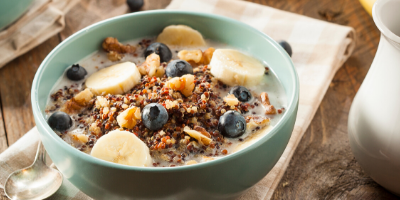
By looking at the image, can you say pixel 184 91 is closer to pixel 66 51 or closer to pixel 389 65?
pixel 66 51

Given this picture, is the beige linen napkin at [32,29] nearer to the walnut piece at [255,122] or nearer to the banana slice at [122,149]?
the banana slice at [122,149]

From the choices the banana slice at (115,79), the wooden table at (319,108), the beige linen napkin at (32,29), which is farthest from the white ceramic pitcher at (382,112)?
the beige linen napkin at (32,29)

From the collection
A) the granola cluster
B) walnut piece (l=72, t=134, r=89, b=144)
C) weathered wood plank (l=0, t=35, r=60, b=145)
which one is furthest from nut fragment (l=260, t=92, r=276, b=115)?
weathered wood plank (l=0, t=35, r=60, b=145)

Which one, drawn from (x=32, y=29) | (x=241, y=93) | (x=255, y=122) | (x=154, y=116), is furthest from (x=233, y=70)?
(x=32, y=29)

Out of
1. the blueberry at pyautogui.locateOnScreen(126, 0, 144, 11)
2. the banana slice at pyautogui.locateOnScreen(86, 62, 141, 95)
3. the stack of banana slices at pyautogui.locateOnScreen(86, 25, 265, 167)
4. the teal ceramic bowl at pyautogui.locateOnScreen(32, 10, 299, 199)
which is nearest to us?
the teal ceramic bowl at pyautogui.locateOnScreen(32, 10, 299, 199)

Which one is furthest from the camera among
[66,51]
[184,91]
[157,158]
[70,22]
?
[70,22]

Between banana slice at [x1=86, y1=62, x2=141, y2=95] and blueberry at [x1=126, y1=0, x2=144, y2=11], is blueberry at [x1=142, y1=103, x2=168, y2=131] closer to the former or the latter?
banana slice at [x1=86, y1=62, x2=141, y2=95]

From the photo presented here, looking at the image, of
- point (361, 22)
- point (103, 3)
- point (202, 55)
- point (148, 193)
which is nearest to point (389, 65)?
point (202, 55)
